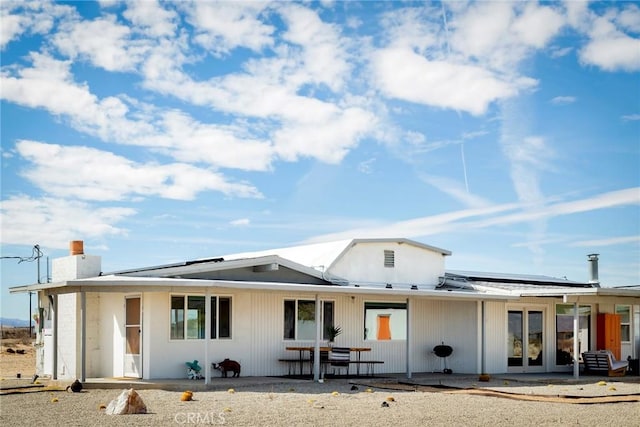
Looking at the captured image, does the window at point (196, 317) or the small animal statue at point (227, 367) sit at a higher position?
the window at point (196, 317)

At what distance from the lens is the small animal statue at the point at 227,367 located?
61.8 feet

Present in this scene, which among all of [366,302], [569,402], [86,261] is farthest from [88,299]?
[569,402]

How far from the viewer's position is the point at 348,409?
44.9ft

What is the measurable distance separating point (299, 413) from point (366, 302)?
8.61 meters

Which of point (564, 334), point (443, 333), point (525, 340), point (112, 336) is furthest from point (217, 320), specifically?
point (564, 334)

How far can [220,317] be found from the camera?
19203 mm

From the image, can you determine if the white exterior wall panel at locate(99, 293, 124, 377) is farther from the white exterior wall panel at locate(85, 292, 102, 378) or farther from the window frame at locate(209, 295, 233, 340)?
the window frame at locate(209, 295, 233, 340)

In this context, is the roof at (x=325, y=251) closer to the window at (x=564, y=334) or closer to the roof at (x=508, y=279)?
the roof at (x=508, y=279)

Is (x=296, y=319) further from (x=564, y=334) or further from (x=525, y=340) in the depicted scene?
(x=564, y=334)

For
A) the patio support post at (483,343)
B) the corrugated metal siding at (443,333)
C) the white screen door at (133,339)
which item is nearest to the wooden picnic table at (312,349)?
the corrugated metal siding at (443,333)

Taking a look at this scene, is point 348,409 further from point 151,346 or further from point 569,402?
point 151,346

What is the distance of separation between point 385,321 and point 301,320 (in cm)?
263

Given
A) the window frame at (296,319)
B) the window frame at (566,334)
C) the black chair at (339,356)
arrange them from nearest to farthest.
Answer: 1. the black chair at (339,356)
2. the window frame at (296,319)
3. the window frame at (566,334)

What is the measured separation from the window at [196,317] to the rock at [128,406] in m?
5.39
